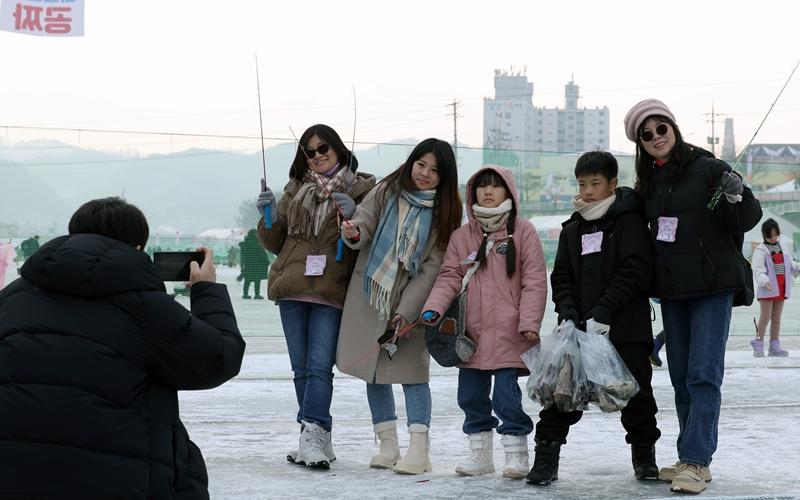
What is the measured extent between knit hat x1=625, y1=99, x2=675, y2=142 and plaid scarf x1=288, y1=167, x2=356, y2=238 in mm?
1336

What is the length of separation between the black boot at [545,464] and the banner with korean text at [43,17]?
7.65 metres

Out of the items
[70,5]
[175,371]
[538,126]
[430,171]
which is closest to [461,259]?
[430,171]

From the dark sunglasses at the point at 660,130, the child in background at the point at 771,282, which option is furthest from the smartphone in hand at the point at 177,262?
the child in background at the point at 771,282

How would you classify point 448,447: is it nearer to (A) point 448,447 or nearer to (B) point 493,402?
(A) point 448,447

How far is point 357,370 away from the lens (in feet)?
17.5

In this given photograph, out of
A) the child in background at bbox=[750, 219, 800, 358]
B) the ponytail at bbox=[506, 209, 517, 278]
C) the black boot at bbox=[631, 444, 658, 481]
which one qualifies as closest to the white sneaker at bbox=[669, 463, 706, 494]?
the black boot at bbox=[631, 444, 658, 481]

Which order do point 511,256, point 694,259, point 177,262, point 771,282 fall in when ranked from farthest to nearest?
1. point 771,282
2. point 511,256
3. point 694,259
4. point 177,262

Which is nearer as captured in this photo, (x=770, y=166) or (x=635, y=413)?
(x=635, y=413)

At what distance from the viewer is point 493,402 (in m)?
5.13

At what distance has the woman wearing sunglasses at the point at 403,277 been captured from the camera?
17.3 feet

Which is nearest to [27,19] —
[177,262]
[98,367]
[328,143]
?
[328,143]

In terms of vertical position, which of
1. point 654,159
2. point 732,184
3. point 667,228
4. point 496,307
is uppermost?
point 654,159

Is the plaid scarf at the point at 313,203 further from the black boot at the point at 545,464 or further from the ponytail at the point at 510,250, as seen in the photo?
the black boot at the point at 545,464

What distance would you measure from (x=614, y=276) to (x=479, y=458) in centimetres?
95
